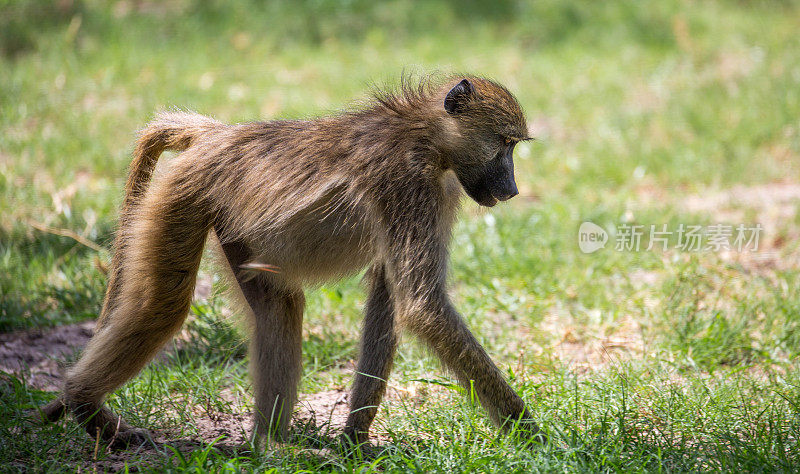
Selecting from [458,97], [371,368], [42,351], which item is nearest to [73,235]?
[42,351]

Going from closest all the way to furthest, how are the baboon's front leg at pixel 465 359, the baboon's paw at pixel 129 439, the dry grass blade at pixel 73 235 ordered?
the baboon's front leg at pixel 465 359, the baboon's paw at pixel 129 439, the dry grass blade at pixel 73 235

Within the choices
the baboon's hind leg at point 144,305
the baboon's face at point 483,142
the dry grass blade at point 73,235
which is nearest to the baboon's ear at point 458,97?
the baboon's face at point 483,142

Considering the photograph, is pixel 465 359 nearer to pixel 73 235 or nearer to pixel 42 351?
pixel 42 351

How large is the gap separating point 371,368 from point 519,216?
10.2ft

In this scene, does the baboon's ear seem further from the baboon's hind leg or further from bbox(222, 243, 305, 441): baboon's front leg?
the baboon's hind leg

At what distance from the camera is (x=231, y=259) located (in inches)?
131

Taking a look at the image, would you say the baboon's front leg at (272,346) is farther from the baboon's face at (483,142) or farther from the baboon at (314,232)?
the baboon's face at (483,142)

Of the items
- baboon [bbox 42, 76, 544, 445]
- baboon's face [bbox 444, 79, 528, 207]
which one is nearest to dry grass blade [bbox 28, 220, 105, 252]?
baboon [bbox 42, 76, 544, 445]

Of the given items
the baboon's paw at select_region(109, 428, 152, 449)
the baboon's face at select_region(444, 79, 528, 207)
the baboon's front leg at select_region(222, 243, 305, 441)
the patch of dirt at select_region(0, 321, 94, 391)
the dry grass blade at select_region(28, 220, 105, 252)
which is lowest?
the baboon's paw at select_region(109, 428, 152, 449)

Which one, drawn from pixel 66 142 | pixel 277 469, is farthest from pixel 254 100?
pixel 277 469

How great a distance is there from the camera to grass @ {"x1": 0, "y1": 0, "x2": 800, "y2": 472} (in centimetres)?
317

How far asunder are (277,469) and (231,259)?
36.9 inches

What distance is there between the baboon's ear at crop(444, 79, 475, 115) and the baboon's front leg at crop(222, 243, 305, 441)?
1.00 meters

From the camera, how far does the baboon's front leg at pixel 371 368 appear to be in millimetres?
3150
